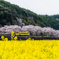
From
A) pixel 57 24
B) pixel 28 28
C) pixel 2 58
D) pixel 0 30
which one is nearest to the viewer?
pixel 2 58

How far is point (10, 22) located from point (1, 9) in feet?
16.5

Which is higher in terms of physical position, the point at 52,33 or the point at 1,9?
the point at 1,9

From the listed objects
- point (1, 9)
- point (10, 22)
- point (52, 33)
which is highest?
point (1, 9)

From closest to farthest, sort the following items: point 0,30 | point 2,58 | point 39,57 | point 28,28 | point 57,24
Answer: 1. point 39,57
2. point 2,58
3. point 0,30
4. point 28,28
5. point 57,24

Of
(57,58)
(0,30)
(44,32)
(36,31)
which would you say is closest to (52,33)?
(44,32)

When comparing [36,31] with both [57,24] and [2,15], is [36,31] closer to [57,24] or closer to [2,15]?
[2,15]

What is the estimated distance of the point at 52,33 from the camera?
42875mm

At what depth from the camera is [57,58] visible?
2.84 metres

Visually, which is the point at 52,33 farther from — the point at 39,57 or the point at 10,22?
the point at 39,57

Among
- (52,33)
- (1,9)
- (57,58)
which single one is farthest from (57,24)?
(57,58)

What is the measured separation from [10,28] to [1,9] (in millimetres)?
8112

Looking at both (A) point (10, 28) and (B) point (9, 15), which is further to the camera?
(B) point (9, 15)

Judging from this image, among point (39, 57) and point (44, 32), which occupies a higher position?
point (39, 57)

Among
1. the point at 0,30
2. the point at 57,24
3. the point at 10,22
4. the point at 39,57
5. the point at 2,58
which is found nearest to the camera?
the point at 39,57
